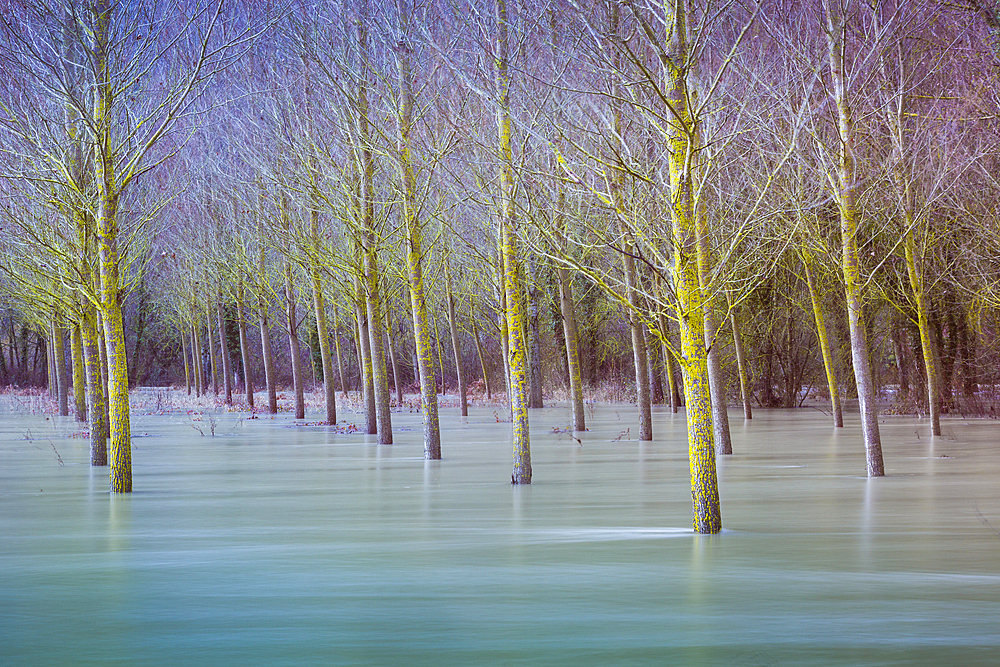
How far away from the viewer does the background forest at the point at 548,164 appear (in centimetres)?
1022

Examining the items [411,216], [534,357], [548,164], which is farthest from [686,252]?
[534,357]

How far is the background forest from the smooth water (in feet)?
4.07

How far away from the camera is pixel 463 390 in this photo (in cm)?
3020

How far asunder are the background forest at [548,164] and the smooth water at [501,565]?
48.9 inches

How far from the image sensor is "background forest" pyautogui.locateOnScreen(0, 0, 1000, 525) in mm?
10219

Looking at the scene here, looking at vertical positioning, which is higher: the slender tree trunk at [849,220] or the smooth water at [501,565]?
the slender tree trunk at [849,220]

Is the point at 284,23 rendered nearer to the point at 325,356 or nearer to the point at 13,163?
the point at 13,163

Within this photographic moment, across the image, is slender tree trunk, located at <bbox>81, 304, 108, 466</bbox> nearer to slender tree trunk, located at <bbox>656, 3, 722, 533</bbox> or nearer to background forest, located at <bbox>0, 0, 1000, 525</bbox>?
background forest, located at <bbox>0, 0, 1000, 525</bbox>

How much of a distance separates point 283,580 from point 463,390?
22666mm

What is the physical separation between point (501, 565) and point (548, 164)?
743 centimetres

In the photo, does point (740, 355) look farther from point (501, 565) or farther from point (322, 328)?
point (501, 565)

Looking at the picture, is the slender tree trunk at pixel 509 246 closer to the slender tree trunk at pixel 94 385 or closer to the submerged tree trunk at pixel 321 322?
the slender tree trunk at pixel 94 385

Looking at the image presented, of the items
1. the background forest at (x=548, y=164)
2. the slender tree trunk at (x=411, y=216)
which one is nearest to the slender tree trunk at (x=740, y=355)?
the background forest at (x=548, y=164)

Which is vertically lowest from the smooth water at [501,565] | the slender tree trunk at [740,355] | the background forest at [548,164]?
the smooth water at [501,565]
